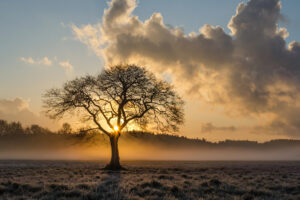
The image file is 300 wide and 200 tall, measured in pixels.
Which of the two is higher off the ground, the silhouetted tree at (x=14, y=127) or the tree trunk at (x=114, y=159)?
the silhouetted tree at (x=14, y=127)

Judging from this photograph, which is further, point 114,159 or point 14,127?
point 14,127

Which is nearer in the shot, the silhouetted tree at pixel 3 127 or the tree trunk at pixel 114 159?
the tree trunk at pixel 114 159

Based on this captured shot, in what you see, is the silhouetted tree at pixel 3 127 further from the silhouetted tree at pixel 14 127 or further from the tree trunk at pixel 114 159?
the tree trunk at pixel 114 159

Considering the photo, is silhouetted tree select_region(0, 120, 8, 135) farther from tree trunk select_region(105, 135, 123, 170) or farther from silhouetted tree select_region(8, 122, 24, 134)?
tree trunk select_region(105, 135, 123, 170)

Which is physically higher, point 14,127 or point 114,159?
point 14,127

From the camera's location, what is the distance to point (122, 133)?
1447 inches

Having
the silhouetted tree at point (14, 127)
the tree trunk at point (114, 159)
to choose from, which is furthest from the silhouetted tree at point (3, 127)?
the tree trunk at point (114, 159)

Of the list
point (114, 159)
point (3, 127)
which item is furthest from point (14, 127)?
point (114, 159)

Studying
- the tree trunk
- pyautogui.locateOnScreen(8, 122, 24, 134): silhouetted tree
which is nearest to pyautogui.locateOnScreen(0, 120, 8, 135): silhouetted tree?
pyautogui.locateOnScreen(8, 122, 24, 134): silhouetted tree

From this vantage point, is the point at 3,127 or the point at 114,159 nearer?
the point at 114,159

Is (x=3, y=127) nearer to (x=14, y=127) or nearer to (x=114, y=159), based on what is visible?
(x=14, y=127)

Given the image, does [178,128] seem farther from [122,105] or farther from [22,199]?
[22,199]

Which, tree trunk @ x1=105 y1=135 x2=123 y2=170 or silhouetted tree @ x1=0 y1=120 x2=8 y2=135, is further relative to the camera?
silhouetted tree @ x1=0 y1=120 x2=8 y2=135

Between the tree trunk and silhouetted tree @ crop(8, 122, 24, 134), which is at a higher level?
silhouetted tree @ crop(8, 122, 24, 134)
